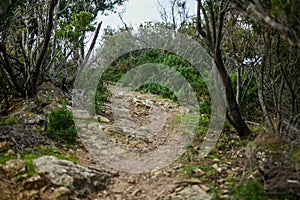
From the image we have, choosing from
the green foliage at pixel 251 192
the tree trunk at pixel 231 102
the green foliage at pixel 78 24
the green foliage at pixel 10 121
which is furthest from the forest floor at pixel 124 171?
the green foliage at pixel 78 24

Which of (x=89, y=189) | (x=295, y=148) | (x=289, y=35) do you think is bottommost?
(x=89, y=189)

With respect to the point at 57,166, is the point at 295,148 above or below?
above

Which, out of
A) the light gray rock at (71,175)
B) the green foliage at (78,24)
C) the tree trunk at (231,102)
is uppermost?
the green foliage at (78,24)

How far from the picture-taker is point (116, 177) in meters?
3.63

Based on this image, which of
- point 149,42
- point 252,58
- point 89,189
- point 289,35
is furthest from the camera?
point 149,42

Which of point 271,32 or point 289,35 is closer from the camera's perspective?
point 289,35

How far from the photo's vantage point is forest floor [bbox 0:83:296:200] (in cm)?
313

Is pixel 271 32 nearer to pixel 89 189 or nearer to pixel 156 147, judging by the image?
pixel 156 147

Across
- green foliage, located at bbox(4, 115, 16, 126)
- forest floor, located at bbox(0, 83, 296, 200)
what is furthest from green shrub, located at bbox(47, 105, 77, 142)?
green foliage, located at bbox(4, 115, 16, 126)

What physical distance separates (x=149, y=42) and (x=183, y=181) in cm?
491

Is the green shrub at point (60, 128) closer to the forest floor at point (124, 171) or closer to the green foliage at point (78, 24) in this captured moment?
the forest floor at point (124, 171)

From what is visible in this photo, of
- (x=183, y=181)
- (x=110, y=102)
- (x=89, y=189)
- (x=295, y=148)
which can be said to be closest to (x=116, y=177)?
(x=89, y=189)

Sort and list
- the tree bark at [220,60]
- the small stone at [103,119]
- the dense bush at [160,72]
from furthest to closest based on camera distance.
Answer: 1. the dense bush at [160,72]
2. the small stone at [103,119]
3. the tree bark at [220,60]

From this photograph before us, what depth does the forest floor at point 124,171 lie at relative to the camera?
313 centimetres
